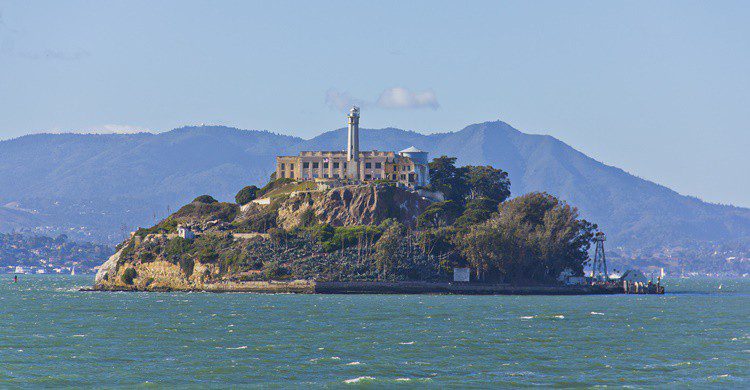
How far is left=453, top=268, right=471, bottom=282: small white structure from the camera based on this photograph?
7096 inches

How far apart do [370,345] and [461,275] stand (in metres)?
95.7

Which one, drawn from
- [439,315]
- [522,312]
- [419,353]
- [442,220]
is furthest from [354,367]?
[442,220]

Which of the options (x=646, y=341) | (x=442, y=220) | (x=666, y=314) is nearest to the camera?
(x=646, y=341)

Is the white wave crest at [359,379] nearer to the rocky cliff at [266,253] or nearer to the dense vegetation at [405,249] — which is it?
the rocky cliff at [266,253]

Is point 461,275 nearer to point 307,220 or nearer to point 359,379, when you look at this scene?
point 307,220

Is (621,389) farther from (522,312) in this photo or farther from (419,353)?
(522,312)

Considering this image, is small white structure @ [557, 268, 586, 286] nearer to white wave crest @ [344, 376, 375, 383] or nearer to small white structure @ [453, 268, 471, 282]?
small white structure @ [453, 268, 471, 282]

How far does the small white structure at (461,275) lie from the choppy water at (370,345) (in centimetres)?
4091

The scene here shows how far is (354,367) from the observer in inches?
2857

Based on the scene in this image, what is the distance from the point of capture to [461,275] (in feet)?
592

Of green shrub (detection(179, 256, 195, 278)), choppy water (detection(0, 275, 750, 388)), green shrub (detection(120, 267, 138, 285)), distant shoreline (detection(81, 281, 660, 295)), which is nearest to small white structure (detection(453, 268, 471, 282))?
distant shoreline (detection(81, 281, 660, 295))

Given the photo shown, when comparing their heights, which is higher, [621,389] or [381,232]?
[381,232]

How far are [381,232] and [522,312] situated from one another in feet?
206

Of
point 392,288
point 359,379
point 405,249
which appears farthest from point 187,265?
point 359,379
